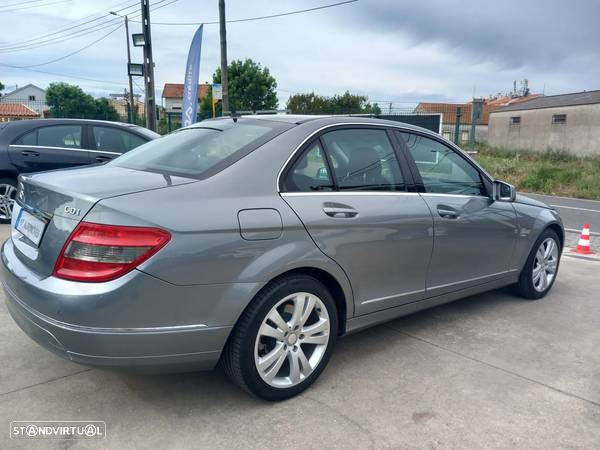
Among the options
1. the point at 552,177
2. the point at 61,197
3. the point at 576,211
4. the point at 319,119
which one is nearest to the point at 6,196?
the point at 61,197

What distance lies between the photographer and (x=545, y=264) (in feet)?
15.5

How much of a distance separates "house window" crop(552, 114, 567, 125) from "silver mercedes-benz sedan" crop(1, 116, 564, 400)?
103 ft

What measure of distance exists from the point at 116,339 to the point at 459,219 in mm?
2511

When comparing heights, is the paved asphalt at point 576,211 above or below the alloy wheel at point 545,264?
below

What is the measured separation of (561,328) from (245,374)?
2832mm

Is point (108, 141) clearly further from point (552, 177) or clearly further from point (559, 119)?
point (559, 119)

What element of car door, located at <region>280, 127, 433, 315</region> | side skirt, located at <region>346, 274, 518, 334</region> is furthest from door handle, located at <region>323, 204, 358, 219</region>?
side skirt, located at <region>346, 274, 518, 334</region>

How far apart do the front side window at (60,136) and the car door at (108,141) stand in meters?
0.21

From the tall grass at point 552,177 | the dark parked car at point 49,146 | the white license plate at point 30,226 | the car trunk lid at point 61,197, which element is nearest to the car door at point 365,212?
the car trunk lid at point 61,197

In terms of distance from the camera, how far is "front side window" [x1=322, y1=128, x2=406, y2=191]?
3.04 metres

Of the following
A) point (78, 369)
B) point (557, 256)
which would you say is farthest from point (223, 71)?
point (78, 369)

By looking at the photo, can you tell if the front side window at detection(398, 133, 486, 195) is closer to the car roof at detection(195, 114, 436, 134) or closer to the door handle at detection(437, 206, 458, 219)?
the door handle at detection(437, 206, 458, 219)

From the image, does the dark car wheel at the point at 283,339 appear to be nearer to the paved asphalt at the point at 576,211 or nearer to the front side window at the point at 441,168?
the front side window at the point at 441,168

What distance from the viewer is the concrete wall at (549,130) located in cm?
2816
